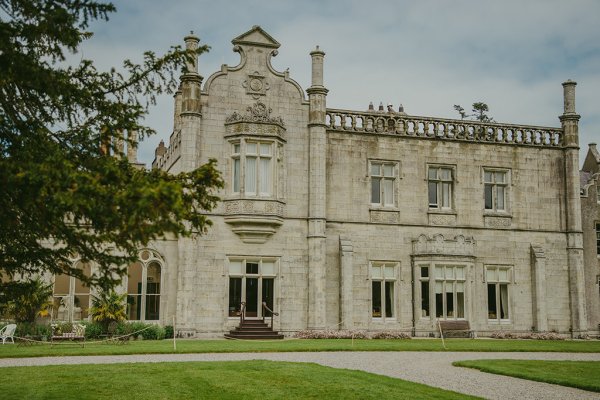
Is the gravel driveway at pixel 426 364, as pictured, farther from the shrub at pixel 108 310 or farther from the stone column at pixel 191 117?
the stone column at pixel 191 117

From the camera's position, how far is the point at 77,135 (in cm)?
954

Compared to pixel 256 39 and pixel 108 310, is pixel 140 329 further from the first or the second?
pixel 256 39

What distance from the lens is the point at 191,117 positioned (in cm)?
2622

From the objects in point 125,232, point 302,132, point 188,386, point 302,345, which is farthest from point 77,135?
point 302,132

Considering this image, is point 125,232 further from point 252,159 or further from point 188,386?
point 252,159

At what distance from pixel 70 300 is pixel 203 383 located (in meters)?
13.8

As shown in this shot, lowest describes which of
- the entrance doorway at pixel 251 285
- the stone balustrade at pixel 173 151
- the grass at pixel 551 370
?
the grass at pixel 551 370

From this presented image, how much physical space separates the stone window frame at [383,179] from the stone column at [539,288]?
22.4ft

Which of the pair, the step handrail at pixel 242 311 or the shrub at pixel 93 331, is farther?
the step handrail at pixel 242 311

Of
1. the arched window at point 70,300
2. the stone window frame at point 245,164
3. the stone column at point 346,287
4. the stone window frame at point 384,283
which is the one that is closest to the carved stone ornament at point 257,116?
the stone window frame at point 245,164

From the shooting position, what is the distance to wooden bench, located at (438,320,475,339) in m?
28.0

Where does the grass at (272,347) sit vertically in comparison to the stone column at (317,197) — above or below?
below

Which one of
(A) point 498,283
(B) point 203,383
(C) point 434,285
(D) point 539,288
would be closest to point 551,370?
(B) point 203,383

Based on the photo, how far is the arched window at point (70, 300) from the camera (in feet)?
82.2
